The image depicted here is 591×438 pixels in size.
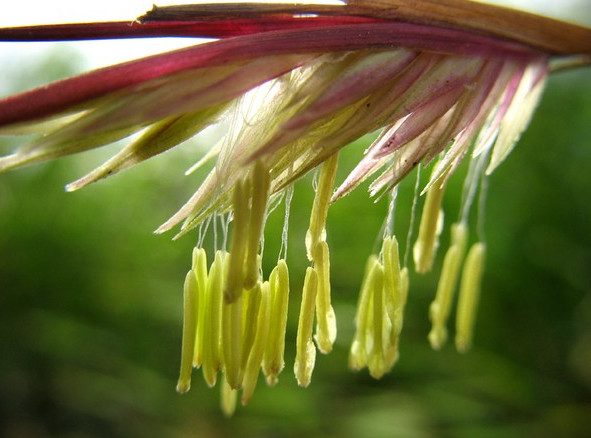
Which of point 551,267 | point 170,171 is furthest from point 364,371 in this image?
point 170,171

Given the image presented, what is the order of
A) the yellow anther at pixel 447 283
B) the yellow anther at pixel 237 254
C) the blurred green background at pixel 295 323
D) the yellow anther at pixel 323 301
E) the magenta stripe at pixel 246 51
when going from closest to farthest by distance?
the magenta stripe at pixel 246 51, the yellow anther at pixel 237 254, the yellow anther at pixel 323 301, the yellow anther at pixel 447 283, the blurred green background at pixel 295 323

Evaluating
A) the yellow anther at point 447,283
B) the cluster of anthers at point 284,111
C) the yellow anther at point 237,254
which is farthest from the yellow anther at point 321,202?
the yellow anther at point 447,283

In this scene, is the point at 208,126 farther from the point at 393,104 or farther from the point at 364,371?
the point at 364,371

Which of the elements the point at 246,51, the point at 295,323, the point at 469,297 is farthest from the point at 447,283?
the point at 295,323

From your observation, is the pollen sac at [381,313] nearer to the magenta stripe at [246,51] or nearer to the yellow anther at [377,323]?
the yellow anther at [377,323]

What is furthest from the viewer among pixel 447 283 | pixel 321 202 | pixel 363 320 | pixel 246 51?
pixel 447 283

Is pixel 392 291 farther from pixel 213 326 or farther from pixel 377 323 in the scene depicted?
pixel 213 326

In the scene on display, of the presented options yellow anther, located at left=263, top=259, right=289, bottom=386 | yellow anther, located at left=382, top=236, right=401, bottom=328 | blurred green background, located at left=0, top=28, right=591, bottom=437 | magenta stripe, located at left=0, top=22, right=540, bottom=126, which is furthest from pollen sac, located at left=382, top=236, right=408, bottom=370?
blurred green background, located at left=0, top=28, right=591, bottom=437
